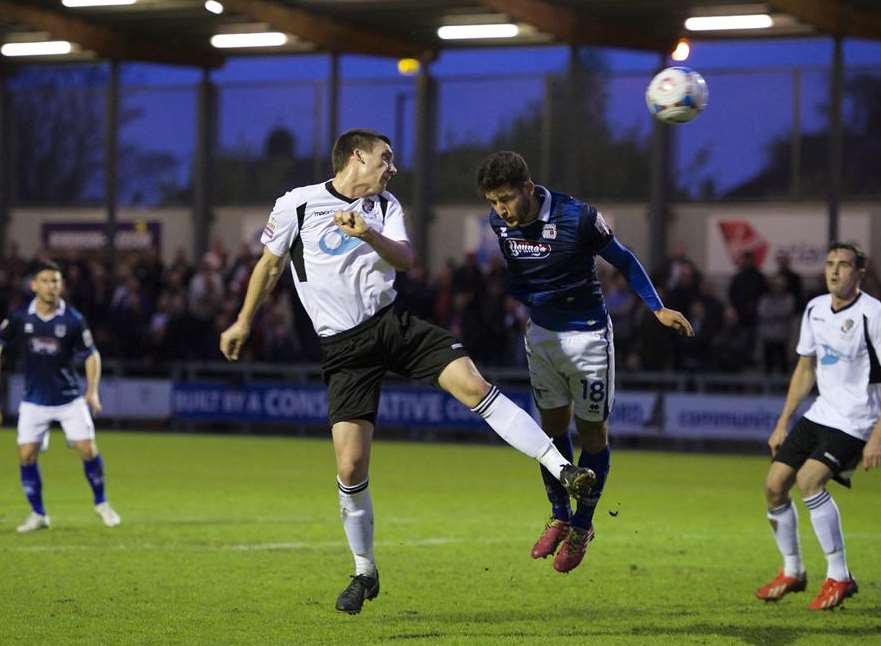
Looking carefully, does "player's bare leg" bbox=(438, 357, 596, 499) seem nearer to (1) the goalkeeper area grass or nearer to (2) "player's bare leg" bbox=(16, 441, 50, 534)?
(1) the goalkeeper area grass

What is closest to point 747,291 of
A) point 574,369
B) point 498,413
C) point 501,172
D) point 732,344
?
point 732,344

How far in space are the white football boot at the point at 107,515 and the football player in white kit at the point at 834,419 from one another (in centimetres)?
580

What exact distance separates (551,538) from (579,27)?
63.7ft

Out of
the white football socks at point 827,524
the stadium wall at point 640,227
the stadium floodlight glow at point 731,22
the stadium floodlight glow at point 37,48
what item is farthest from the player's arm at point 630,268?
the stadium floodlight glow at point 37,48

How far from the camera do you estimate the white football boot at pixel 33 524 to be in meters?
12.8

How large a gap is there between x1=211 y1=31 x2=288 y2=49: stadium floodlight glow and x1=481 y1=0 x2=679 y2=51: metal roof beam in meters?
5.03

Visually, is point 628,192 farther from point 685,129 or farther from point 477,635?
point 477,635

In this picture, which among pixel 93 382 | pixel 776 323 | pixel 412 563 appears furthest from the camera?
pixel 776 323

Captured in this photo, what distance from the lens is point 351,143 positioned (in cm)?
847

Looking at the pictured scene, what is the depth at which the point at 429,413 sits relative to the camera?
24.5 meters

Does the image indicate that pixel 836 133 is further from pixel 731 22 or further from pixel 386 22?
pixel 386 22

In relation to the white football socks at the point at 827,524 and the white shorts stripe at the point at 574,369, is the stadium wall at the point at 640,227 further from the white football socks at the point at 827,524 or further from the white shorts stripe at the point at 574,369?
the white shorts stripe at the point at 574,369

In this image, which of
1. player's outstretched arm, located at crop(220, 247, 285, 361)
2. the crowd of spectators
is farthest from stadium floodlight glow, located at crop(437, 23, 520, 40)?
player's outstretched arm, located at crop(220, 247, 285, 361)

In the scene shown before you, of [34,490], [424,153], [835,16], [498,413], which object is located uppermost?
[835,16]
